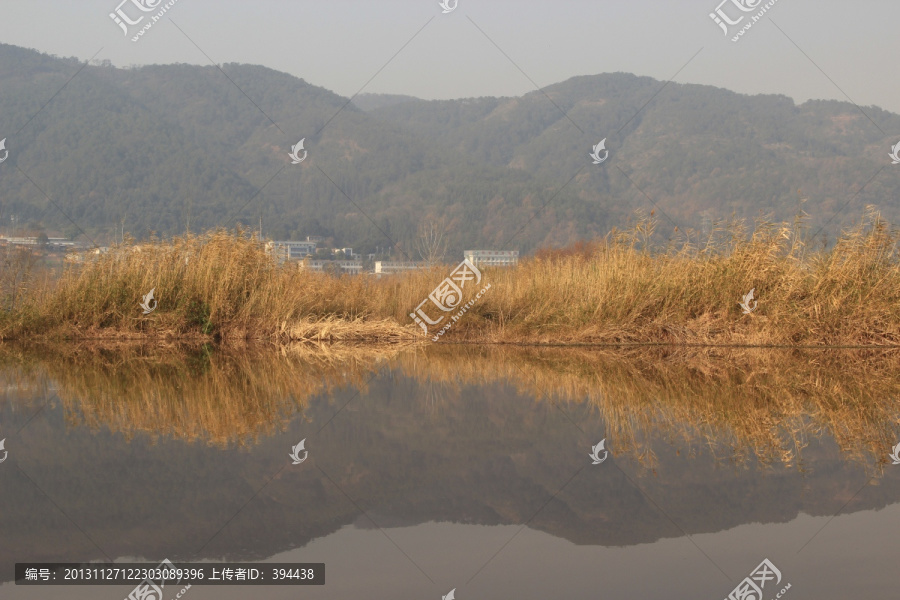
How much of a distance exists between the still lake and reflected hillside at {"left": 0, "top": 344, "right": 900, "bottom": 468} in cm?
4

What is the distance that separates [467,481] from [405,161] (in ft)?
437

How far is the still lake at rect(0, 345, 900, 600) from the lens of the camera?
12.4 ft

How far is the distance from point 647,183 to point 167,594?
12190cm

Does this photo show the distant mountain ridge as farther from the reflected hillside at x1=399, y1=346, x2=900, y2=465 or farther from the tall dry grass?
the reflected hillside at x1=399, y1=346, x2=900, y2=465

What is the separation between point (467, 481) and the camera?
5.15 metres

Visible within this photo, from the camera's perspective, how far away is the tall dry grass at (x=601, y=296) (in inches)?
496

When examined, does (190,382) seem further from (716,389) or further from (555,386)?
(716,389)

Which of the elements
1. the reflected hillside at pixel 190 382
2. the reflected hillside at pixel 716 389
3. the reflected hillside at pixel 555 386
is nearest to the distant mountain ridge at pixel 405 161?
the reflected hillside at pixel 190 382

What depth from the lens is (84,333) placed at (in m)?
13.2

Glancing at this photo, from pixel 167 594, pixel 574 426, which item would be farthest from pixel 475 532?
pixel 574 426

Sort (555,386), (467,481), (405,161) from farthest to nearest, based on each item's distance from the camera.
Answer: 1. (405,161)
2. (555,386)
3. (467,481)

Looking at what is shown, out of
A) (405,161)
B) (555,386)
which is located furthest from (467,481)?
(405,161)

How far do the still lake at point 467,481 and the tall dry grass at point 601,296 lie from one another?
11.5 ft

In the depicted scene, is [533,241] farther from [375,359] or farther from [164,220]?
[375,359]
